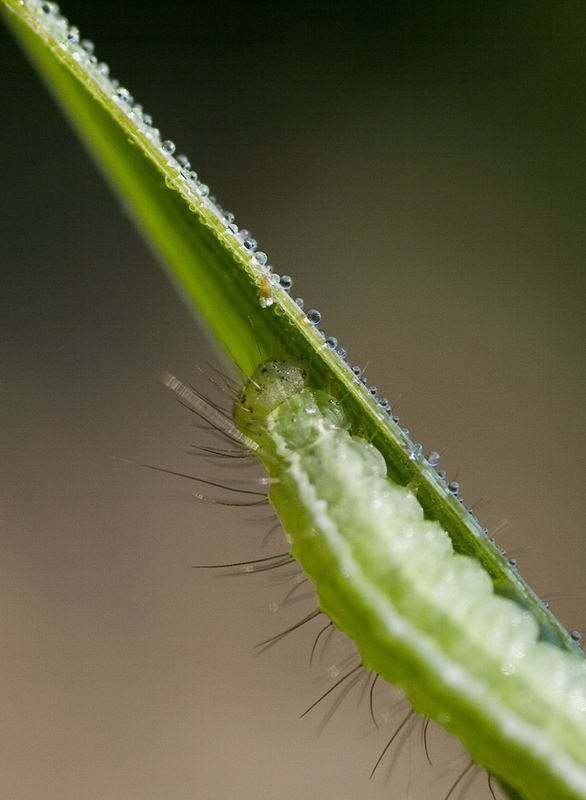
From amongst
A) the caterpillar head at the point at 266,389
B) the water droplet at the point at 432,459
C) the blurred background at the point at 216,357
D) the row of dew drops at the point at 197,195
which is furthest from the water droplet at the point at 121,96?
the blurred background at the point at 216,357

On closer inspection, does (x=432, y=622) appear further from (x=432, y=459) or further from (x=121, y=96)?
(x=121, y=96)

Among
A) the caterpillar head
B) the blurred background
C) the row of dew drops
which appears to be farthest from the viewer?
the blurred background

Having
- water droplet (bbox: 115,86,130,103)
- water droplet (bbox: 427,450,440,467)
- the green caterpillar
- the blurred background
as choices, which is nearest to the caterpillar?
the green caterpillar

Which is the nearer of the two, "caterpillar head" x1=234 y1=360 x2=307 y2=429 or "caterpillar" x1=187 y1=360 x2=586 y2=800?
"caterpillar" x1=187 y1=360 x2=586 y2=800

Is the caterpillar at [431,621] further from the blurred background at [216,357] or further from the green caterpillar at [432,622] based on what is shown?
the blurred background at [216,357]

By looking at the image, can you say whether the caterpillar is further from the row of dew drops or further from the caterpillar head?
the row of dew drops

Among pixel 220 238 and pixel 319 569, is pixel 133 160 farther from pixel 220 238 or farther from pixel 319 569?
pixel 319 569

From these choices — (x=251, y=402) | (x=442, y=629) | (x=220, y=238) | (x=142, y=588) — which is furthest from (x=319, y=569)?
(x=142, y=588)
